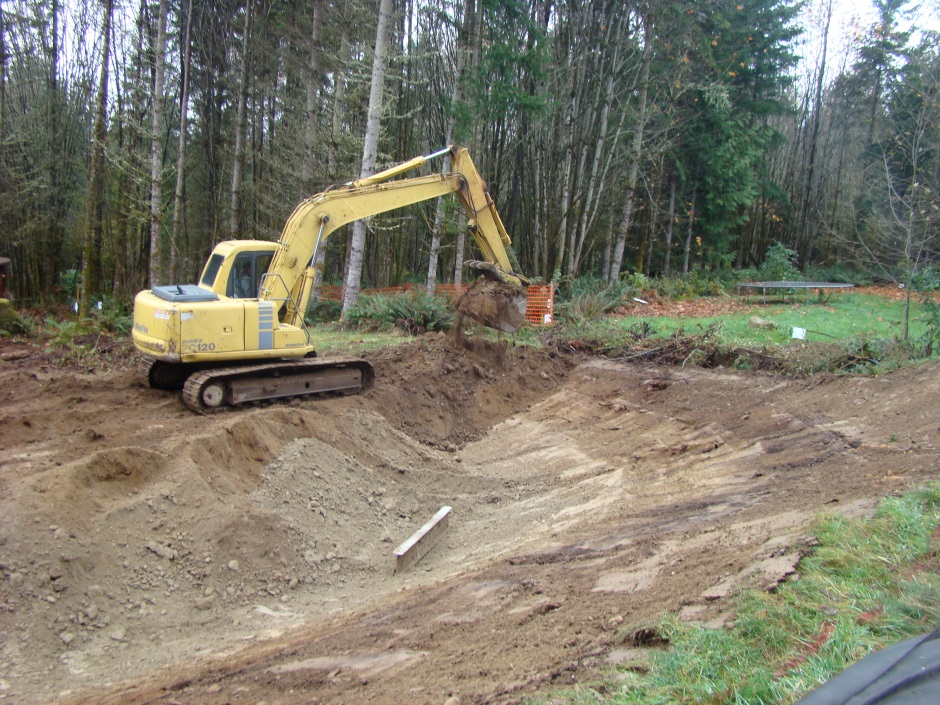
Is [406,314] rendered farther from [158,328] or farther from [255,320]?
[158,328]

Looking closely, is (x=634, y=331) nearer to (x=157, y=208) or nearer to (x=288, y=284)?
(x=288, y=284)

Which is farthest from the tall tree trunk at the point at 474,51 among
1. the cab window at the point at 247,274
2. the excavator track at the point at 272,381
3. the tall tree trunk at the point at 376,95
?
the cab window at the point at 247,274

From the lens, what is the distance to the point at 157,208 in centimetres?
1608

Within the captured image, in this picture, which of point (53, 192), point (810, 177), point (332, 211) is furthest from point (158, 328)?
point (810, 177)

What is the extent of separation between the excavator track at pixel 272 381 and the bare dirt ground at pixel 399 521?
27cm

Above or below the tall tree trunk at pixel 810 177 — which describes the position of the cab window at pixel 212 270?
below

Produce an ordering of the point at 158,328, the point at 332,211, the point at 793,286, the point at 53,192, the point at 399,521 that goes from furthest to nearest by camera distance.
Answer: the point at 53,192 < the point at 793,286 < the point at 332,211 < the point at 158,328 < the point at 399,521

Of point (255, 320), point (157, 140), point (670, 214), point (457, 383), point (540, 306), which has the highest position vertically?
point (670, 214)

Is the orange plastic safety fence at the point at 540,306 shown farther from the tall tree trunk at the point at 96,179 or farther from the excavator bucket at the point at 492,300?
the tall tree trunk at the point at 96,179

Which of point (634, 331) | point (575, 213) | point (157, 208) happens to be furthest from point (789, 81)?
point (157, 208)

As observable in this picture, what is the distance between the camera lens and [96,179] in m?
18.7

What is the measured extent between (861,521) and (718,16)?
2122 centimetres

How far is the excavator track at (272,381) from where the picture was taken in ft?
29.3

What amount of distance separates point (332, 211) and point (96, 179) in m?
11.7
